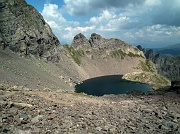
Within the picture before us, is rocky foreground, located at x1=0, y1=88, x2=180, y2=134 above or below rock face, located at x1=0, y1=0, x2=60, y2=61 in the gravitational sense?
below

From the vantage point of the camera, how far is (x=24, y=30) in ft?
550

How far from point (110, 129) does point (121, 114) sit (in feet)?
17.4

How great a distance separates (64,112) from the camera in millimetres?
18656

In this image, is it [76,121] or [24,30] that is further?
[24,30]

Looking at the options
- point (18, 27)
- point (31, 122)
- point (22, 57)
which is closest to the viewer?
point (31, 122)

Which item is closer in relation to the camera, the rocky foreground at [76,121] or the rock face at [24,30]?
the rocky foreground at [76,121]

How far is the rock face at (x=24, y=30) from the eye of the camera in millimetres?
155375

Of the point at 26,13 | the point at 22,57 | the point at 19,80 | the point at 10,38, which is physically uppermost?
the point at 26,13

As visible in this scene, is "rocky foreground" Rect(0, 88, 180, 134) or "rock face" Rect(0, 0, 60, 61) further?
"rock face" Rect(0, 0, 60, 61)

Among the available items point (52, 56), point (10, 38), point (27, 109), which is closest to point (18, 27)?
point (10, 38)

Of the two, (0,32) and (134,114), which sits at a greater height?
(0,32)

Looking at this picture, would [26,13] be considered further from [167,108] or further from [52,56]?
[167,108]

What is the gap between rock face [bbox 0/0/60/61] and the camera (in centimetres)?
15538

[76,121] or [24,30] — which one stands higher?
[24,30]
